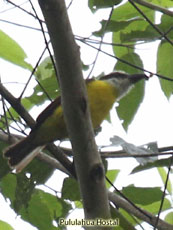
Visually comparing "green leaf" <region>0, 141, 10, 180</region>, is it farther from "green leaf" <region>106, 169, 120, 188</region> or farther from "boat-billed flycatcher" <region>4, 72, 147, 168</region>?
"green leaf" <region>106, 169, 120, 188</region>

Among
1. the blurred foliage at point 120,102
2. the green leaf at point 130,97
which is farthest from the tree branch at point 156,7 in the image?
the green leaf at point 130,97

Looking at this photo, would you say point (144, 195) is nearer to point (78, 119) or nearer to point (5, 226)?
point (5, 226)

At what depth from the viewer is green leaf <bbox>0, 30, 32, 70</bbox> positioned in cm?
265

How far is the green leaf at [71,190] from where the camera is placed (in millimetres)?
2623

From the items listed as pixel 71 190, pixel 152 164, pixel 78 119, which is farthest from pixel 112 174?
pixel 78 119

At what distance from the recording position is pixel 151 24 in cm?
250

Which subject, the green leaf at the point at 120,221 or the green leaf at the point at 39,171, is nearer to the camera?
the green leaf at the point at 120,221

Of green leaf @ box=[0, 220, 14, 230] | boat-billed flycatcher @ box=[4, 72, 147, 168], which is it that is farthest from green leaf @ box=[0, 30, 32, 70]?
green leaf @ box=[0, 220, 14, 230]

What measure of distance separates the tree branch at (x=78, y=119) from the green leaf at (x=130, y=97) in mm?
717

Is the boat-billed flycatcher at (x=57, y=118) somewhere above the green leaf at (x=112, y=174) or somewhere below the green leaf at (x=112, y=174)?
above

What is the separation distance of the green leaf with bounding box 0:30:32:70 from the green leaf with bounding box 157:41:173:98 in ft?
2.12

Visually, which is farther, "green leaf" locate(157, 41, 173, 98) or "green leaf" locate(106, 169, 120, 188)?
"green leaf" locate(106, 169, 120, 188)

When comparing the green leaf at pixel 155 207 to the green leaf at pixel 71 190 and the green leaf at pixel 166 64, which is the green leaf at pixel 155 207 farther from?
the green leaf at pixel 166 64

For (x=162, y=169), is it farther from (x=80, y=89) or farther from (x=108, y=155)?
(x=80, y=89)
